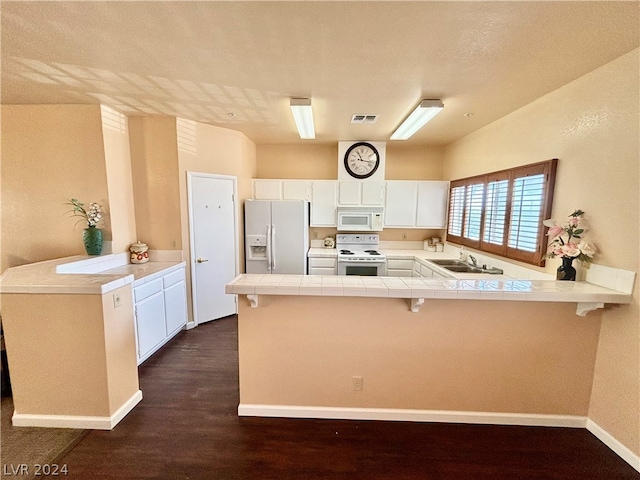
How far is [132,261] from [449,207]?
15.6ft

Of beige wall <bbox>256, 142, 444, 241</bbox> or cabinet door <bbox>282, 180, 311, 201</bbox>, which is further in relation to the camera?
beige wall <bbox>256, 142, 444, 241</bbox>

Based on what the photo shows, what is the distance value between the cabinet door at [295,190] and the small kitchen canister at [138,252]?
2165 millimetres

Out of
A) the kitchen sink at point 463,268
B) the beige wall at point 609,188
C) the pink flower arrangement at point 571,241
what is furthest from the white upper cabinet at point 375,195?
the pink flower arrangement at point 571,241

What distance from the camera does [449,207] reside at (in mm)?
4309

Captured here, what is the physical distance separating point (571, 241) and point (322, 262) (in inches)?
117

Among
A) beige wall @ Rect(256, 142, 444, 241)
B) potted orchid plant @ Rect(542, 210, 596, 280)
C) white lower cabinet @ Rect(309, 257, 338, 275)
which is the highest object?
beige wall @ Rect(256, 142, 444, 241)

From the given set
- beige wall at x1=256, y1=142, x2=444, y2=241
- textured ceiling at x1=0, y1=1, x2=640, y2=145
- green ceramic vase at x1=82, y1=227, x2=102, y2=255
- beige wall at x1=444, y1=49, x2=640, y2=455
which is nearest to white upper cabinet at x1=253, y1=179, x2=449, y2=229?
beige wall at x1=256, y1=142, x2=444, y2=241

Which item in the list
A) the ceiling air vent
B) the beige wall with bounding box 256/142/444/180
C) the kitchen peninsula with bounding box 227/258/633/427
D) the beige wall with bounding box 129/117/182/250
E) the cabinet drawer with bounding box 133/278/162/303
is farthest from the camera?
the beige wall with bounding box 256/142/444/180

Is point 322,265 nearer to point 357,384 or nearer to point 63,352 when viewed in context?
point 357,384

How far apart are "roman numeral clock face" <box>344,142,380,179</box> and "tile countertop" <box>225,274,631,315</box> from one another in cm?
294

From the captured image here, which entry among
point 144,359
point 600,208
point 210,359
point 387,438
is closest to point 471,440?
point 387,438

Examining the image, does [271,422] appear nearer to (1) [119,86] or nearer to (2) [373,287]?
(2) [373,287]

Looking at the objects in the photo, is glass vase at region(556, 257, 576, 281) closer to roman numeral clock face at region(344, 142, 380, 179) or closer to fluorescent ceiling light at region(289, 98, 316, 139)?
fluorescent ceiling light at region(289, 98, 316, 139)

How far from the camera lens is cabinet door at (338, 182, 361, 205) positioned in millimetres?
4412
